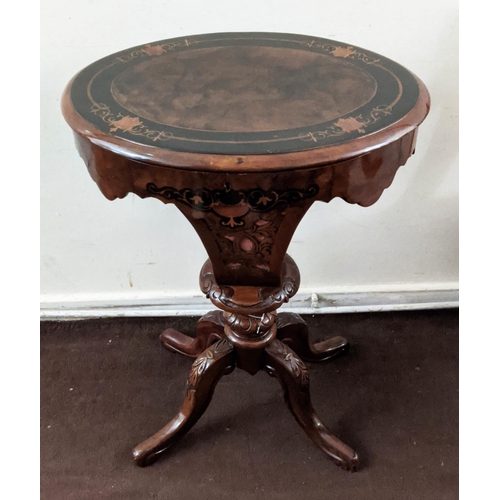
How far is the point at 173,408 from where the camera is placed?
1261mm

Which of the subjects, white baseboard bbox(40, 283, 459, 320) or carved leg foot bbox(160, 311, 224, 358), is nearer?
carved leg foot bbox(160, 311, 224, 358)

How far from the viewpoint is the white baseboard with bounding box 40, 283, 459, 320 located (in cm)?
153

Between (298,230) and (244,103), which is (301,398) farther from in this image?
(244,103)

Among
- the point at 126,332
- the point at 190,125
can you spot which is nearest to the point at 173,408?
the point at 126,332

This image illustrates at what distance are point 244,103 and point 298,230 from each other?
0.67 m

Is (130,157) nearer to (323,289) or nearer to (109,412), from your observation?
(109,412)

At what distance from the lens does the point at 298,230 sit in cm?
142

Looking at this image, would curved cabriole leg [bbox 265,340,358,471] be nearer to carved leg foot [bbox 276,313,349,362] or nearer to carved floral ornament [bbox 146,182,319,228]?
carved leg foot [bbox 276,313,349,362]

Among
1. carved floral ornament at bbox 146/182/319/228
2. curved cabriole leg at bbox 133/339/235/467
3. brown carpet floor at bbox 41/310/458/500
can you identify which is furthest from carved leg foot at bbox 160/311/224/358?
carved floral ornament at bbox 146/182/319/228

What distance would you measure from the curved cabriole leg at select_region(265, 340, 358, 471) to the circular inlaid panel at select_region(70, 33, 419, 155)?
535mm

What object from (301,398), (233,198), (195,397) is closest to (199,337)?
(195,397)

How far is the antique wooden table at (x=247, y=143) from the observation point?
67 cm

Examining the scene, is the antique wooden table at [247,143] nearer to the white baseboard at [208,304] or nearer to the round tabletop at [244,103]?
the round tabletop at [244,103]

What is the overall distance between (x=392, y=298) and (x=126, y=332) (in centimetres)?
79
